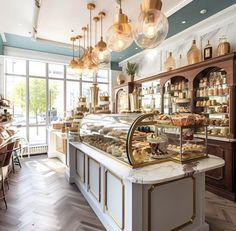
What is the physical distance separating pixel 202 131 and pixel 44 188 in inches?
135

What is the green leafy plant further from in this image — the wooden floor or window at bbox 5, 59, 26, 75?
the wooden floor

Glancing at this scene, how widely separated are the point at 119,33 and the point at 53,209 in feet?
9.45

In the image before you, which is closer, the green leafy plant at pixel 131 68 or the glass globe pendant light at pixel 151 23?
the glass globe pendant light at pixel 151 23

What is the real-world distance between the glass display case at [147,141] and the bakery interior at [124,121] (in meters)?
0.02

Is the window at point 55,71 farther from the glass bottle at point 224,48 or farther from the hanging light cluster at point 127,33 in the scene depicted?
the glass bottle at point 224,48

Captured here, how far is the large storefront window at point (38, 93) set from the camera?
6.27 meters

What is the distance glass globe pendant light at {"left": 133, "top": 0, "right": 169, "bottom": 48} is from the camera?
2.20 metres

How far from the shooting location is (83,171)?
3.37 m

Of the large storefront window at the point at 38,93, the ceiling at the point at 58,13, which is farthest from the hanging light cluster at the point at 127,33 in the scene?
the large storefront window at the point at 38,93

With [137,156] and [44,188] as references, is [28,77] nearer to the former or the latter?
[44,188]

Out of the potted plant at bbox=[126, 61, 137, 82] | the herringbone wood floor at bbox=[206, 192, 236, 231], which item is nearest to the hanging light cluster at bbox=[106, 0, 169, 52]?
the herringbone wood floor at bbox=[206, 192, 236, 231]

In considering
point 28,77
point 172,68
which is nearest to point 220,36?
point 172,68

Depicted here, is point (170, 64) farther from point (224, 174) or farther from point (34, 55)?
point (34, 55)

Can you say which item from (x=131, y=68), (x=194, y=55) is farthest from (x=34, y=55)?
(x=194, y=55)
